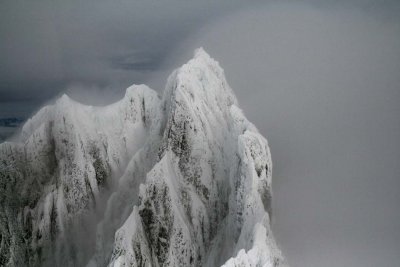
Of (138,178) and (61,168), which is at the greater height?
(61,168)

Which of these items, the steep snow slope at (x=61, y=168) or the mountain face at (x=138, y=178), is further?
the steep snow slope at (x=61, y=168)

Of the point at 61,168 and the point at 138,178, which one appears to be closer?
the point at 138,178

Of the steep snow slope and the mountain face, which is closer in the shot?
Result: the mountain face

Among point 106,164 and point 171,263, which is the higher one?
point 106,164

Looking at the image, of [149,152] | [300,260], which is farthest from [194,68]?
[300,260]

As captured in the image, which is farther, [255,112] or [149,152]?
[255,112]

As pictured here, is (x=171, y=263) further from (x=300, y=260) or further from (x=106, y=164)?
(x=106, y=164)

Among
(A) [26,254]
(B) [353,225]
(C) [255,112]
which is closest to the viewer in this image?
(A) [26,254]

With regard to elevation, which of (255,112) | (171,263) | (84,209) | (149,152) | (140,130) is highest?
(255,112)
